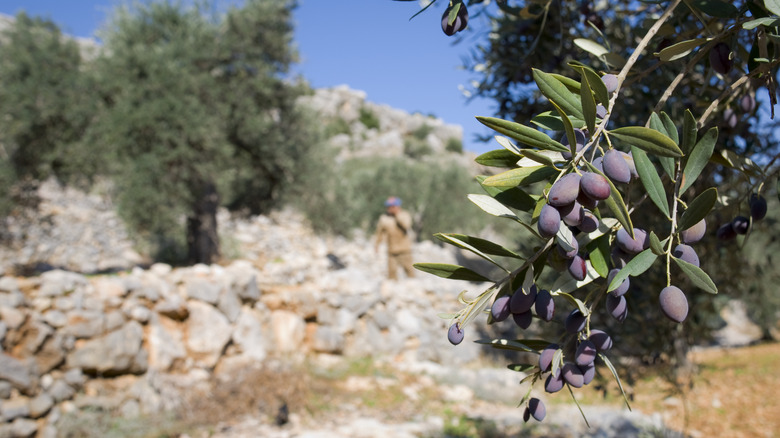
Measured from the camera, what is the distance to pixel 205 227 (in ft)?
33.3

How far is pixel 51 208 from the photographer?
13.2m

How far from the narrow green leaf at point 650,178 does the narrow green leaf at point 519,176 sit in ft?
0.41

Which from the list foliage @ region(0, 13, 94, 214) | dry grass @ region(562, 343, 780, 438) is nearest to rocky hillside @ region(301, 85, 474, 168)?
foliage @ region(0, 13, 94, 214)

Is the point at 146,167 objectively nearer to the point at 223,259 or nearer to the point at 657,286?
the point at 223,259

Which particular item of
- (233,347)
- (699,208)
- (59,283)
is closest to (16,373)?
(59,283)

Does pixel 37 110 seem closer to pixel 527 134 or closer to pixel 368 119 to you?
pixel 527 134

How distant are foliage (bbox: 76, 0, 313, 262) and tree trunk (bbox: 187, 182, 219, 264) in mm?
21

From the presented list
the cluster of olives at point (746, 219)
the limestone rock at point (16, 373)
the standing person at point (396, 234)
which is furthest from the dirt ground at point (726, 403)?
the limestone rock at point (16, 373)

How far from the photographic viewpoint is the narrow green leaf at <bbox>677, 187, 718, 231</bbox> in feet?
2.44

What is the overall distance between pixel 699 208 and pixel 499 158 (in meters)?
0.30

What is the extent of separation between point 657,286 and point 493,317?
2.15 m

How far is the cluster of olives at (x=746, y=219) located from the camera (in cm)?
113

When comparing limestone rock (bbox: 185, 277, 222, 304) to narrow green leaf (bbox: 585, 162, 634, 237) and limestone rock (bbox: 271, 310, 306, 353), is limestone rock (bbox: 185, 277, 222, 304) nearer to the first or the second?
limestone rock (bbox: 271, 310, 306, 353)

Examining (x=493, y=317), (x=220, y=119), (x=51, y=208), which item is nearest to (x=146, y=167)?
(x=220, y=119)
